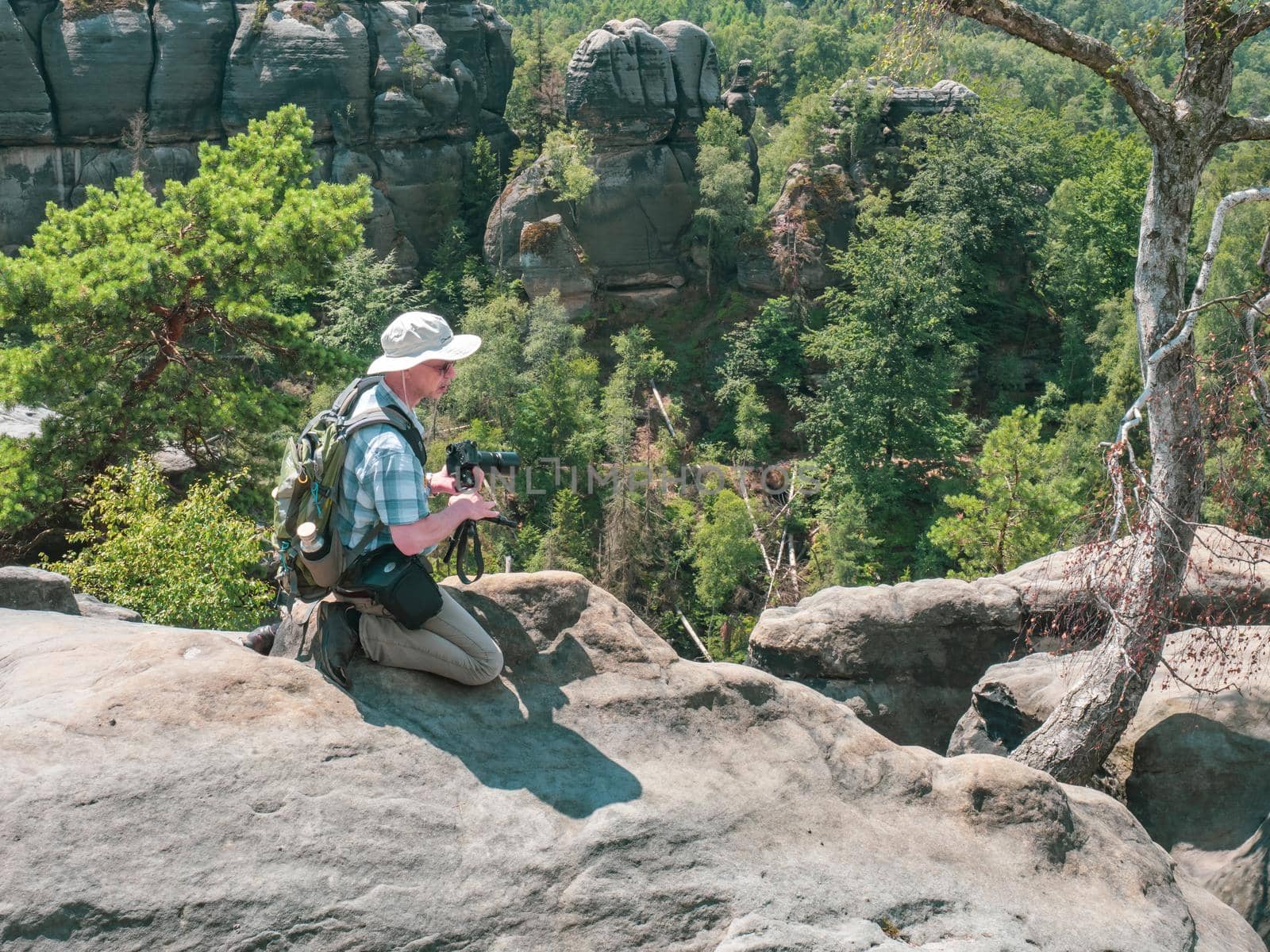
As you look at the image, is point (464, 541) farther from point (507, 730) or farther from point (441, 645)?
point (507, 730)

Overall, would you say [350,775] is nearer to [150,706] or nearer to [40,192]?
[150,706]

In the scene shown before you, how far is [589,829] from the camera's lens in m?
4.55

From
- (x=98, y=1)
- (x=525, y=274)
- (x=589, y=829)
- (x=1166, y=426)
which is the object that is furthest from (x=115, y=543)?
(x=98, y=1)

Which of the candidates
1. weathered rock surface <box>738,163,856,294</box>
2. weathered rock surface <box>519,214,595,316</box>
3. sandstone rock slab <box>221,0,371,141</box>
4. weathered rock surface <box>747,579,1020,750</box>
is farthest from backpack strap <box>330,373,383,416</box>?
sandstone rock slab <box>221,0,371,141</box>

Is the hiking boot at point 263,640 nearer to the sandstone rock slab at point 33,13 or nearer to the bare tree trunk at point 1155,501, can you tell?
the bare tree trunk at point 1155,501

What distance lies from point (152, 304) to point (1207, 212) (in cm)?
3115

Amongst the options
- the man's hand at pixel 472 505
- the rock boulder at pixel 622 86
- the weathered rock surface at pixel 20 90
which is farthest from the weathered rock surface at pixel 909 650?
the weathered rock surface at pixel 20 90

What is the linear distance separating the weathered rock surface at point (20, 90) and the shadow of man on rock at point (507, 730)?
39.5m

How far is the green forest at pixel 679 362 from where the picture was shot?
49.8ft

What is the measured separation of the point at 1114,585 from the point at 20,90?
4011cm

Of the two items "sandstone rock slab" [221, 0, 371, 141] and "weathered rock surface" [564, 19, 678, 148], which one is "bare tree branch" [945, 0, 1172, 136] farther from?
"sandstone rock slab" [221, 0, 371, 141]

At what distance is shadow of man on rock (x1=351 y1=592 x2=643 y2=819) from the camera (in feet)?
15.6

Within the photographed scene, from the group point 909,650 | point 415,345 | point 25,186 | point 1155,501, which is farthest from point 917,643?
point 25,186

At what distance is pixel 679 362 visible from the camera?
131 feet
